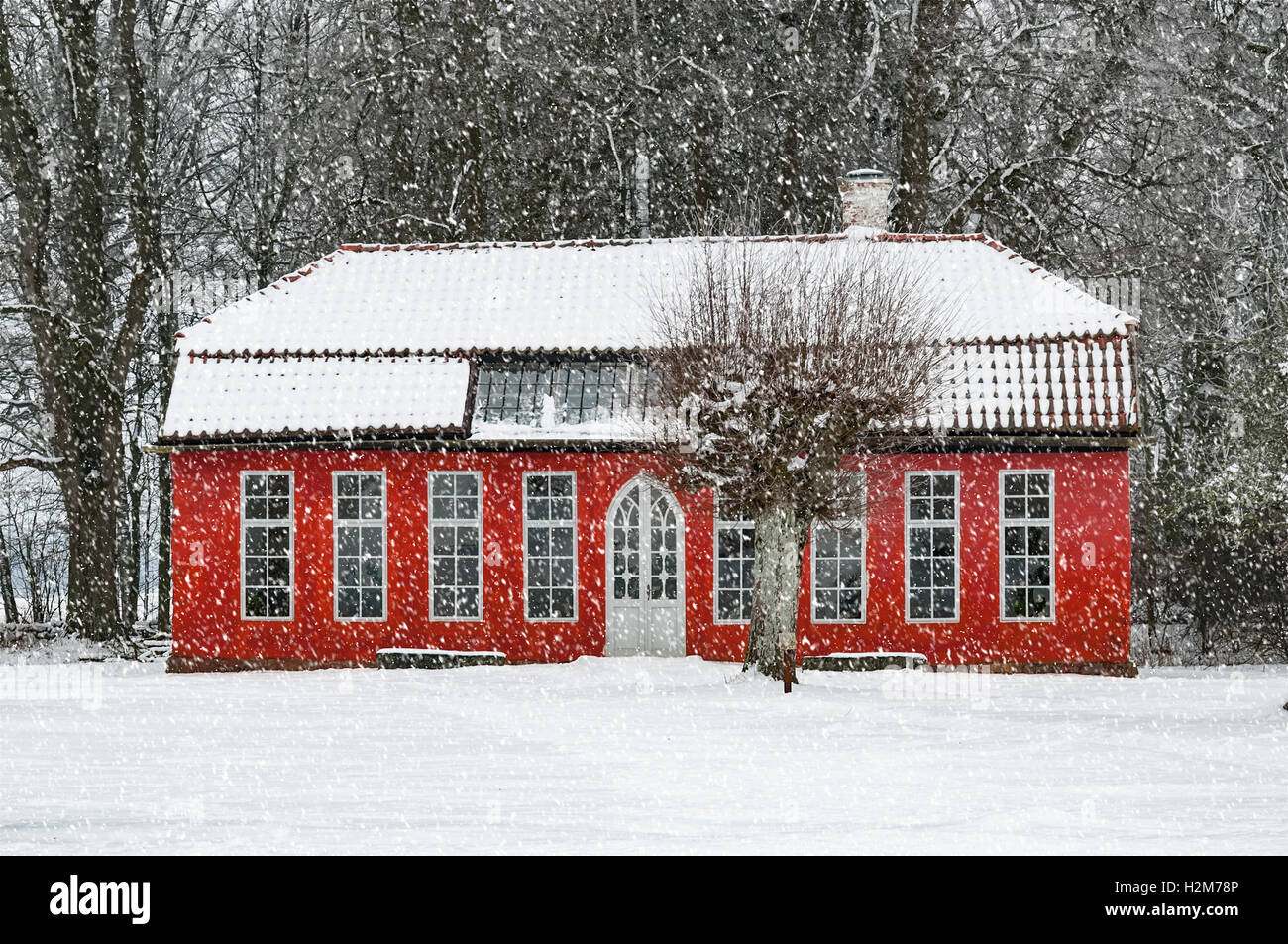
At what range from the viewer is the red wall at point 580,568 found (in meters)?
23.5

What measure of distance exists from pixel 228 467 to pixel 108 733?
27.8 feet

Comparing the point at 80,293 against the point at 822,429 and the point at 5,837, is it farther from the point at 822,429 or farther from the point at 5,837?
the point at 5,837

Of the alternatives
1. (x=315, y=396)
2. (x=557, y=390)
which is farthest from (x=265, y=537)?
(x=557, y=390)

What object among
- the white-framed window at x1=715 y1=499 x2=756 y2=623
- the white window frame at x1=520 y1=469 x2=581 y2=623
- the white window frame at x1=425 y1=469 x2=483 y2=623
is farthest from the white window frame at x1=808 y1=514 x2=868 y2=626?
the white window frame at x1=425 y1=469 x2=483 y2=623

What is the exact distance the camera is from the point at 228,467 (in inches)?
963

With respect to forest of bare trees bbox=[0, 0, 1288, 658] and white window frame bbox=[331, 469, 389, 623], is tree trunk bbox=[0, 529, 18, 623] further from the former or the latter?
white window frame bbox=[331, 469, 389, 623]

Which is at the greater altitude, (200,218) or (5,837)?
(200,218)

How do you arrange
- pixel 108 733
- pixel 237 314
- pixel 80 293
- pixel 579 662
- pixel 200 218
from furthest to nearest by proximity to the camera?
pixel 200 218
pixel 80 293
pixel 237 314
pixel 579 662
pixel 108 733

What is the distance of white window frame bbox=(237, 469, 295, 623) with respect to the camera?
958 inches

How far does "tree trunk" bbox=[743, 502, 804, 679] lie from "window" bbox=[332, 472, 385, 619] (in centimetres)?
572

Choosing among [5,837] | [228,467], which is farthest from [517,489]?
[5,837]

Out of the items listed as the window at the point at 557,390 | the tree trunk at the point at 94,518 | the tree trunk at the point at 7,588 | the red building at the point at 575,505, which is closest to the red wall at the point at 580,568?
the red building at the point at 575,505

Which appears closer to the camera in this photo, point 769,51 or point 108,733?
point 108,733

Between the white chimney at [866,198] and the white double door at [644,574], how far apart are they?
205 inches
